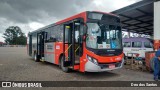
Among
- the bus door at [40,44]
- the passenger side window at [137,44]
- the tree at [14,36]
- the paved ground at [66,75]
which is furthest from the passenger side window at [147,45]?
the tree at [14,36]

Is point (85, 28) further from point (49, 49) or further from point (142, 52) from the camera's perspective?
point (142, 52)

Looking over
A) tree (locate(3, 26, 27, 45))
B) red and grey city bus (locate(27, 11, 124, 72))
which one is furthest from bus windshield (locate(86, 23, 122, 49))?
tree (locate(3, 26, 27, 45))

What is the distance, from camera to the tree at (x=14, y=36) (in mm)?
113125

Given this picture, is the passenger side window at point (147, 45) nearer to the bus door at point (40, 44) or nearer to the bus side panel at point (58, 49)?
the bus side panel at point (58, 49)

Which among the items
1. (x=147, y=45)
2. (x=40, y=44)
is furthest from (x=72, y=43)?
(x=147, y=45)

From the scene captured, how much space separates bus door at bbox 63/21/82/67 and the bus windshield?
74cm

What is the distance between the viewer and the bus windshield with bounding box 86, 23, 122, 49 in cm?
752

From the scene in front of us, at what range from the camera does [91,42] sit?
7531 millimetres

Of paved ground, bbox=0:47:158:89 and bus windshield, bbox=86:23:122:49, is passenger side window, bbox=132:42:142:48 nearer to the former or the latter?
paved ground, bbox=0:47:158:89

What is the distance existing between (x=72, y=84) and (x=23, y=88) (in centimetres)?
203

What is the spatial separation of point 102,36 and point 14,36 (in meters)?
123

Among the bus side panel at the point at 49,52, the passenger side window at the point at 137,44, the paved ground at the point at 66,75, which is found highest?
the passenger side window at the point at 137,44

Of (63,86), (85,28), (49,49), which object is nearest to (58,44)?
(49,49)

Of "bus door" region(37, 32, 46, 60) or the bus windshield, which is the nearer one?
the bus windshield
